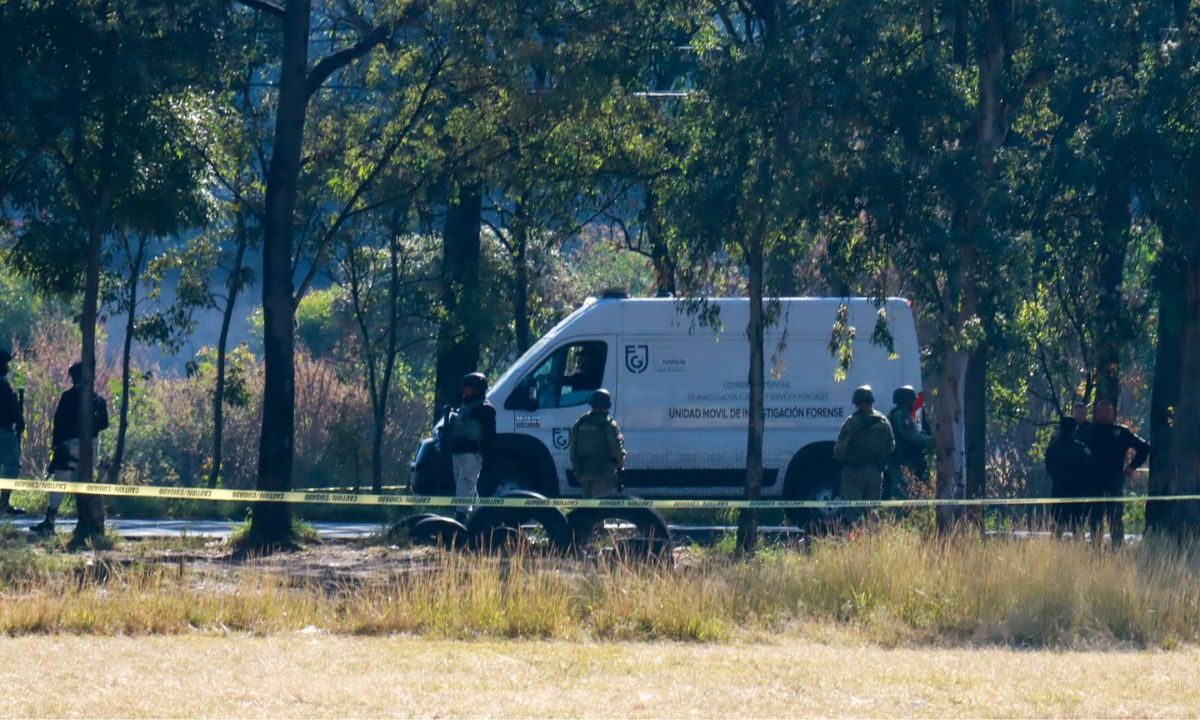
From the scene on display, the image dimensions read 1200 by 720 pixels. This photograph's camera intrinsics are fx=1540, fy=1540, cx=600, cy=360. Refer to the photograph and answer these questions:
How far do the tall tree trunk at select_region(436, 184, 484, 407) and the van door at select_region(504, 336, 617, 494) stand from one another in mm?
4633

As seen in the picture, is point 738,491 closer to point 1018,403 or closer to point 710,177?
point 710,177

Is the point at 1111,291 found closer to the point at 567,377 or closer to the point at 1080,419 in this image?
the point at 1080,419

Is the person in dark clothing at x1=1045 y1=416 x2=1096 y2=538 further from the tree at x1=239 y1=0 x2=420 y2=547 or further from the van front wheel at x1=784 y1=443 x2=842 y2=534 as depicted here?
the tree at x1=239 y1=0 x2=420 y2=547

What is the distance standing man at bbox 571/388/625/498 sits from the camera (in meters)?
14.1

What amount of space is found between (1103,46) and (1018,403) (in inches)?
372

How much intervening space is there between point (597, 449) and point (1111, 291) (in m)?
5.83

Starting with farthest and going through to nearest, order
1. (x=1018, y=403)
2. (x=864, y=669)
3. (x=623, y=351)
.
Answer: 1. (x=1018, y=403)
2. (x=623, y=351)
3. (x=864, y=669)

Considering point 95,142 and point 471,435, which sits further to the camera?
point 95,142

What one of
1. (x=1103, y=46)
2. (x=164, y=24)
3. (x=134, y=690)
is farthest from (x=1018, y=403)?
(x=134, y=690)

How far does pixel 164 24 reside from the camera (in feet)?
46.8

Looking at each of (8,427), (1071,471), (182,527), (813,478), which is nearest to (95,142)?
(8,427)

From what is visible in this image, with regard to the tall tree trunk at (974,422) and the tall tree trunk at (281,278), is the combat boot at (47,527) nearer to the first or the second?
the tall tree trunk at (281,278)

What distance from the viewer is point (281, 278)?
1523cm

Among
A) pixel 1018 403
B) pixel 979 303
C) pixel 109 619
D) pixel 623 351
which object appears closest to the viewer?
pixel 109 619
